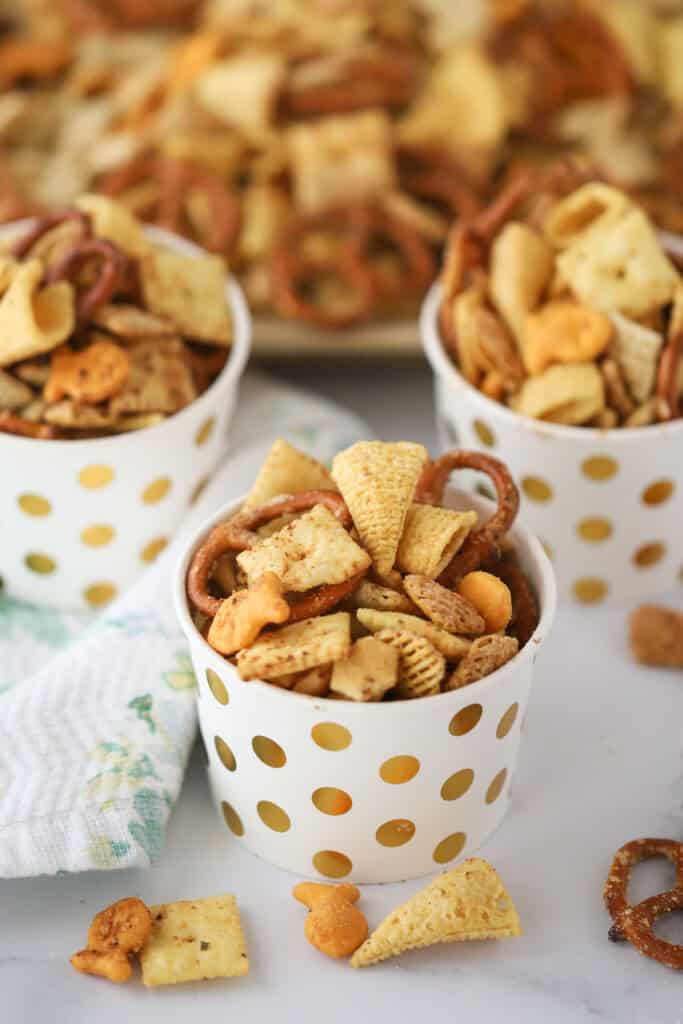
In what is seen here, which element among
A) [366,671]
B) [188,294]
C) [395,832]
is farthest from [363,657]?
[188,294]

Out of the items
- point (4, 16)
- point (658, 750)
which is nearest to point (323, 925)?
point (658, 750)

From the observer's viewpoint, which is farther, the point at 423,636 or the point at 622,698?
the point at 622,698

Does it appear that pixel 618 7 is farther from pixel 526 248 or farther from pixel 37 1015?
pixel 37 1015

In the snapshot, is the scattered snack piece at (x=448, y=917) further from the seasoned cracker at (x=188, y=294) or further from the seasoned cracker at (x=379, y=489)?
the seasoned cracker at (x=188, y=294)

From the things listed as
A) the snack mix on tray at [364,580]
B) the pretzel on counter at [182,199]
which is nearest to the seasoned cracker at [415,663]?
the snack mix on tray at [364,580]

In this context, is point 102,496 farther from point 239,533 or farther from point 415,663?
point 415,663

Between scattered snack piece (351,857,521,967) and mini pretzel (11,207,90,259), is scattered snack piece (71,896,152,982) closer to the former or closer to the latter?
scattered snack piece (351,857,521,967)
